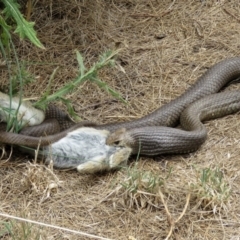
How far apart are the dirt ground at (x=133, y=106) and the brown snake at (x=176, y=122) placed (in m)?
0.09

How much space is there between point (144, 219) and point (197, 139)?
3.51ft

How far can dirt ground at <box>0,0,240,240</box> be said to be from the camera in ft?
14.1

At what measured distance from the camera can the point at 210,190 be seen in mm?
4270

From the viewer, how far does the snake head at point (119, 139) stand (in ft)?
16.4

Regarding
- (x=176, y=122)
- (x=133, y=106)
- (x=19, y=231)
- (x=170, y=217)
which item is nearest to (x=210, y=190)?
(x=170, y=217)

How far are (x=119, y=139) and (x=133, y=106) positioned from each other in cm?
84

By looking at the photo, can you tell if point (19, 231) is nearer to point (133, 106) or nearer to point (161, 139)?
point (161, 139)

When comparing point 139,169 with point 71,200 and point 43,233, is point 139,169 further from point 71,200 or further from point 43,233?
point 43,233

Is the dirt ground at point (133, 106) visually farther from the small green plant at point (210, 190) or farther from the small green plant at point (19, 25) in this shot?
the small green plant at point (19, 25)

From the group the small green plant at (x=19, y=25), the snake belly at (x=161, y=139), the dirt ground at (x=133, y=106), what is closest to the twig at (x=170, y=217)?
the dirt ground at (x=133, y=106)

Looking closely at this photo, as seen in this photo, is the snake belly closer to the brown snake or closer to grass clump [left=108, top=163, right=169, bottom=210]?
the brown snake

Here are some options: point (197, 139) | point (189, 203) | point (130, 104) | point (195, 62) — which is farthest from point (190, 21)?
point (189, 203)

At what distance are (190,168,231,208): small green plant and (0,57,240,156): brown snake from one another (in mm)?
775

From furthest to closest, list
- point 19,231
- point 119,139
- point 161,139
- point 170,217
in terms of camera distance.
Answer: point 161,139 → point 119,139 → point 170,217 → point 19,231
